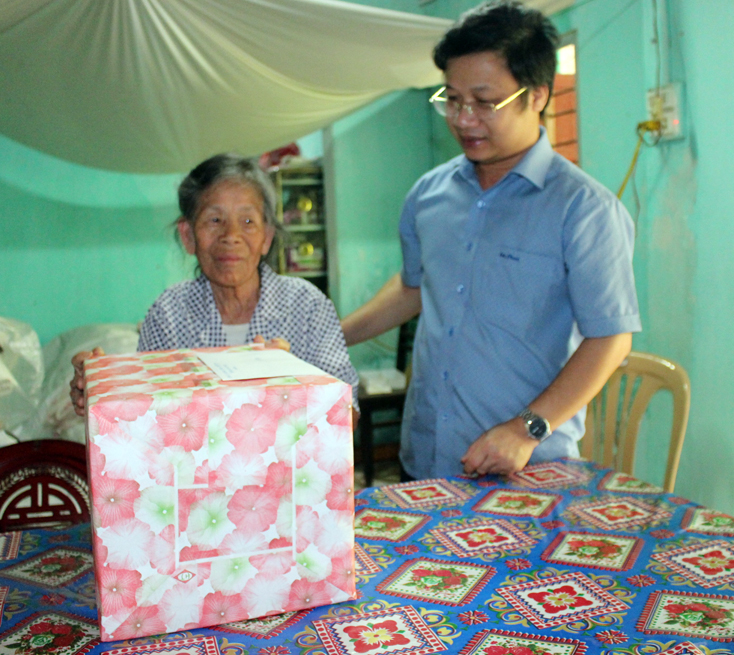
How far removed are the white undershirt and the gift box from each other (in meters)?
0.64

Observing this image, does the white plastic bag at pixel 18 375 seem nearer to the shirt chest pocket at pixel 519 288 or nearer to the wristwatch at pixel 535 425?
the shirt chest pocket at pixel 519 288

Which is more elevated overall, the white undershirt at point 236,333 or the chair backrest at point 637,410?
the white undershirt at point 236,333

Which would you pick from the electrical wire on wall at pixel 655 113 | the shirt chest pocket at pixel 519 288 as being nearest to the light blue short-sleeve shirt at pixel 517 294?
the shirt chest pocket at pixel 519 288

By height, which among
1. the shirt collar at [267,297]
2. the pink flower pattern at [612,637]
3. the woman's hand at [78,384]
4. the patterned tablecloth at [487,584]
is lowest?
the pink flower pattern at [612,637]

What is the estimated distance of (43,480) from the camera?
1.33 meters

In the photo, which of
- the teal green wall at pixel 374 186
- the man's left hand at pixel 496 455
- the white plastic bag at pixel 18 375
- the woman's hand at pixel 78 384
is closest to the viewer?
the woman's hand at pixel 78 384

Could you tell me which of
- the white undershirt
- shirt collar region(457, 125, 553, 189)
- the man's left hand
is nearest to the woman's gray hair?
the white undershirt

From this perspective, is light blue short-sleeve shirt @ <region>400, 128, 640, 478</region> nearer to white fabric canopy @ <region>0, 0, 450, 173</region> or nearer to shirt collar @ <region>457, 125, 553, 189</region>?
shirt collar @ <region>457, 125, 553, 189</region>

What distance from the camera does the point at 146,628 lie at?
723 millimetres

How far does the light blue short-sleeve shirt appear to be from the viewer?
1.41 meters

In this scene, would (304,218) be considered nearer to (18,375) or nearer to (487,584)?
(18,375)

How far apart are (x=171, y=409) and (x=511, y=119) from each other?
1040 millimetres

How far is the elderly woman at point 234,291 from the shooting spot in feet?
4.58

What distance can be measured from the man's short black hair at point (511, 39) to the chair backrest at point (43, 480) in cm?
107
